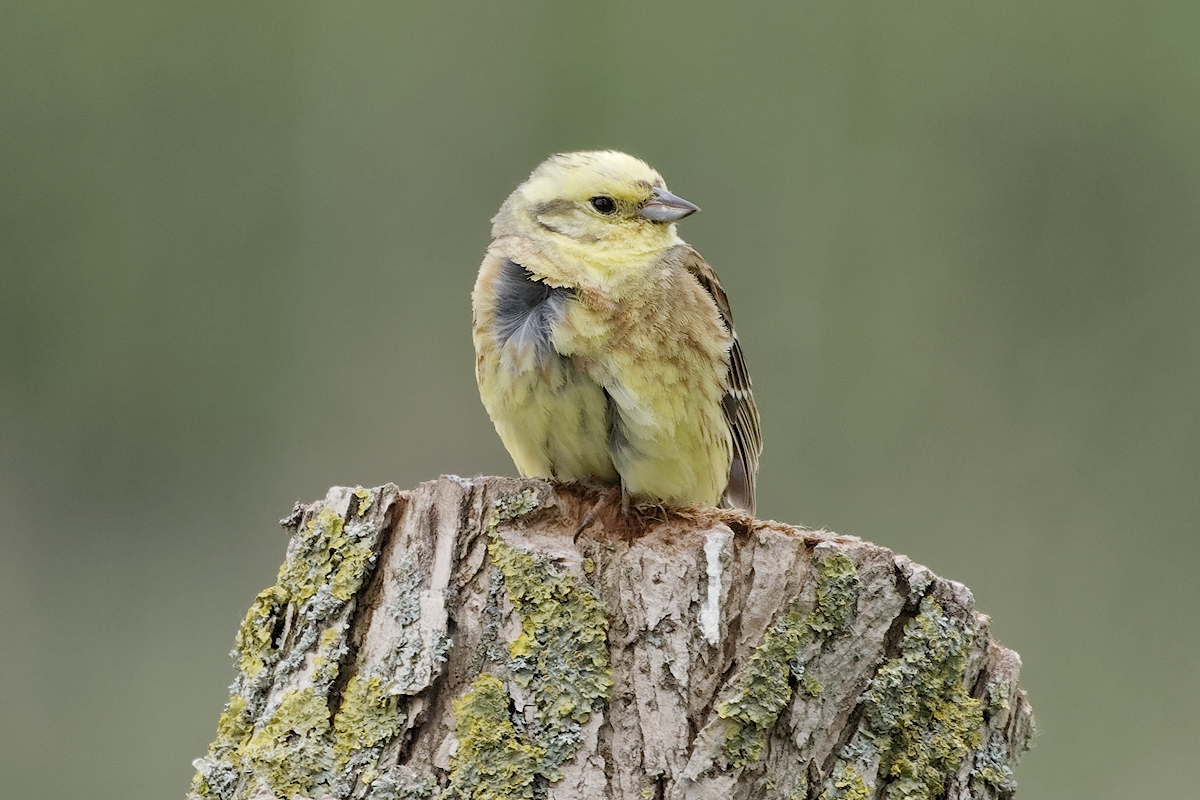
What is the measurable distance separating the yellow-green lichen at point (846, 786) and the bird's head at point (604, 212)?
1345 mm

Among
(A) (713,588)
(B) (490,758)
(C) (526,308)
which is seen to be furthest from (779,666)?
(C) (526,308)

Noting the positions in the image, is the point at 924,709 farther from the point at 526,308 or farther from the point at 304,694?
the point at 526,308

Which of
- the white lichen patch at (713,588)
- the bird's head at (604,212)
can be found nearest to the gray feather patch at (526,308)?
the bird's head at (604,212)

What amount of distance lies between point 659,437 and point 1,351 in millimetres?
3854

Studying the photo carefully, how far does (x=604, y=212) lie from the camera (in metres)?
3.28

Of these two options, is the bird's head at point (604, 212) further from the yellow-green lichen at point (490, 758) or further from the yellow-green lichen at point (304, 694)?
the yellow-green lichen at point (490, 758)

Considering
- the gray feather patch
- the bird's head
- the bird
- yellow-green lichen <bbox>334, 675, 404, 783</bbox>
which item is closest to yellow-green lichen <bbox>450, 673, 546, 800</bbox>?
yellow-green lichen <bbox>334, 675, 404, 783</bbox>

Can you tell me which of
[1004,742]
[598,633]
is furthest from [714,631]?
[1004,742]

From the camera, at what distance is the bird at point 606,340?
3.02m

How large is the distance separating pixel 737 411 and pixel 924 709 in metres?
1.26

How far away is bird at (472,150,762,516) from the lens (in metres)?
3.02

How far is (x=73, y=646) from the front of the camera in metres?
5.05

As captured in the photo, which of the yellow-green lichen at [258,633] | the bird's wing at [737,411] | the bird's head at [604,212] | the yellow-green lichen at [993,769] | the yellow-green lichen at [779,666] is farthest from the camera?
the bird's wing at [737,411]

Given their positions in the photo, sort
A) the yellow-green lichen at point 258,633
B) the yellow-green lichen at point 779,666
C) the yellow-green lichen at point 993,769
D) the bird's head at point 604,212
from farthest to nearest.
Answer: the bird's head at point 604,212 → the yellow-green lichen at point 258,633 → the yellow-green lichen at point 993,769 → the yellow-green lichen at point 779,666
